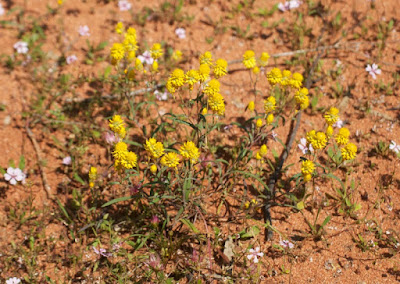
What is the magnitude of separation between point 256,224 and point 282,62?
216cm

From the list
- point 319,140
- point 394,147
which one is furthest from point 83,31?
point 394,147

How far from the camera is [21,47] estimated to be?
4.71 metres

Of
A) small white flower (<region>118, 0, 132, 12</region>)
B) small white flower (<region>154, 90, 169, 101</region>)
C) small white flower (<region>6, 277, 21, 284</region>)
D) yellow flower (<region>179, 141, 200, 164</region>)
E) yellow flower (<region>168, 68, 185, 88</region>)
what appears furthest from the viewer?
small white flower (<region>118, 0, 132, 12</region>)

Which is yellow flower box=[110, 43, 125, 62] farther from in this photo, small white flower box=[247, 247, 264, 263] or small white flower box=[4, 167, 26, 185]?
small white flower box=[247, 247, 264, 263]

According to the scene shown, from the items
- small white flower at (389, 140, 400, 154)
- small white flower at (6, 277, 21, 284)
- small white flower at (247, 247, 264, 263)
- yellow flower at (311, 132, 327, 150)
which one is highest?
yellow flower at (311, 132, 327, 150)

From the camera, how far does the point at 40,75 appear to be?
461 cm

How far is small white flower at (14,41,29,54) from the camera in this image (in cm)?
468

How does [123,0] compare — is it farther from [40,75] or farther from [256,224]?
[256,224]

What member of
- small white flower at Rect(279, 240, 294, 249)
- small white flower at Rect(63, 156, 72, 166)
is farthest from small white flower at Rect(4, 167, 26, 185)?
small white flower at Rect(279, 240, 294, 249)

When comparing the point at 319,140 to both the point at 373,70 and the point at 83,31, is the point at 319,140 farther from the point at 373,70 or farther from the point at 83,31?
the point at 83,31

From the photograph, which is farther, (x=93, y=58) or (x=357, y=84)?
(x=93, y=58)

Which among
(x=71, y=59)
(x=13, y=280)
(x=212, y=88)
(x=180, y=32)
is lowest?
(x=13, y=280)

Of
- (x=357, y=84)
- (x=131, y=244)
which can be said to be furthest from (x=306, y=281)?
(x=357, y=84)

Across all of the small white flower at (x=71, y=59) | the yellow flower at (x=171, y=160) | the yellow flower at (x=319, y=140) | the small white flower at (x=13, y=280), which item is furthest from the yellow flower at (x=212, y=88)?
the small white flower at (x=71, y=59)
